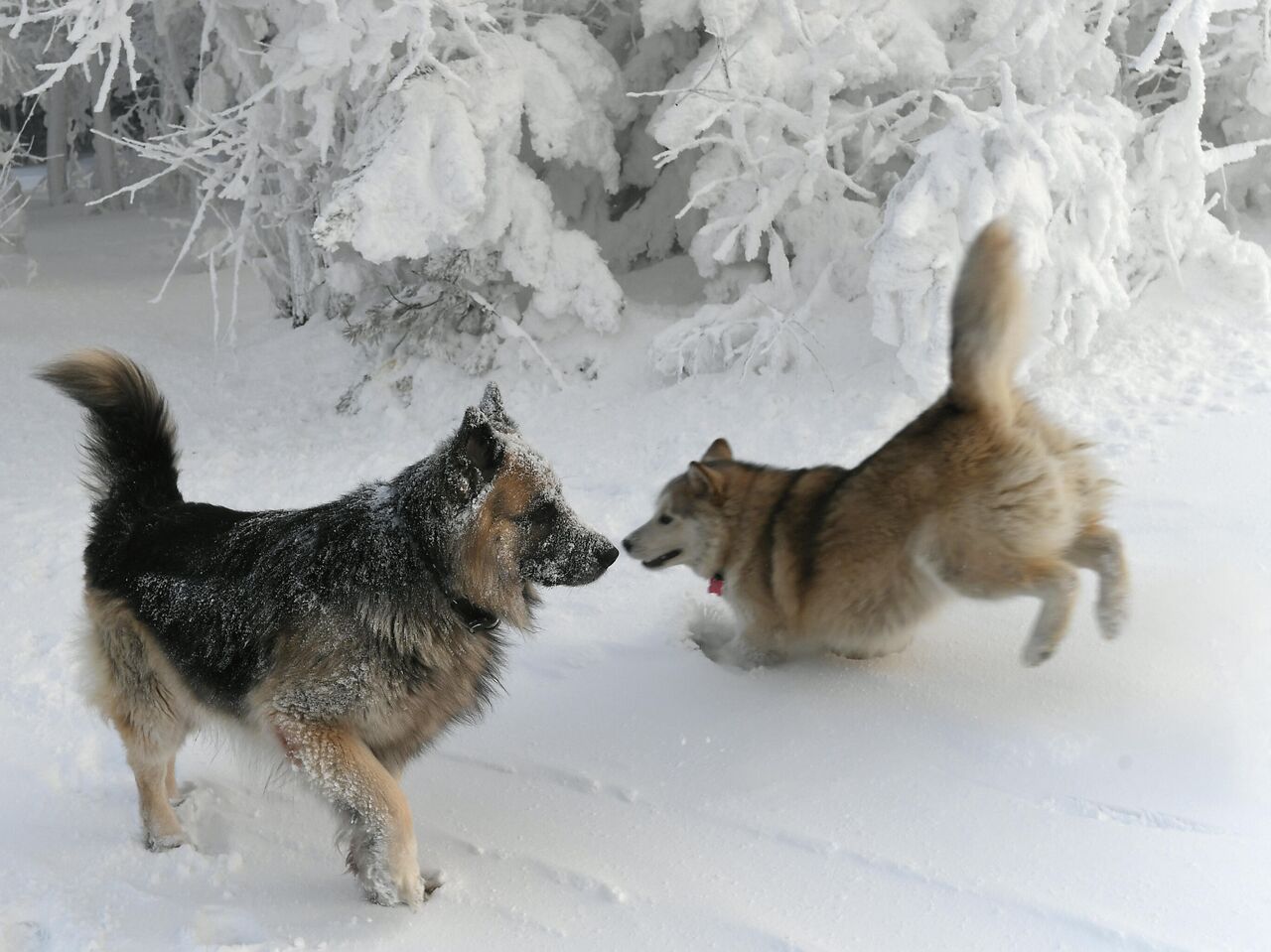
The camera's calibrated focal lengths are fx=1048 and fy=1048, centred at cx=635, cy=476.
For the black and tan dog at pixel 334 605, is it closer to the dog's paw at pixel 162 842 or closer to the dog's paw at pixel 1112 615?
the dog's paw at pixel 162 842

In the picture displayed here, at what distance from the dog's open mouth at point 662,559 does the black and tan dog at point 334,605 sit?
1.22 metres

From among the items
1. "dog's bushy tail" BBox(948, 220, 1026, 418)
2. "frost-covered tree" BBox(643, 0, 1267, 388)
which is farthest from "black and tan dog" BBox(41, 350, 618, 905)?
"frost-covered tree" BBox(643, 0, 1267, 388)

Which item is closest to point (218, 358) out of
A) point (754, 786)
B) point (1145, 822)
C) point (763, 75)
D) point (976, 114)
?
point (763, 75)

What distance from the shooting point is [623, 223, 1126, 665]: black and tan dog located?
355 cm

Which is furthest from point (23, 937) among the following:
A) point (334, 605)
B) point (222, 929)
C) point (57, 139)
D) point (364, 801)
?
point (57, 139)

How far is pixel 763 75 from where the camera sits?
7.19 m

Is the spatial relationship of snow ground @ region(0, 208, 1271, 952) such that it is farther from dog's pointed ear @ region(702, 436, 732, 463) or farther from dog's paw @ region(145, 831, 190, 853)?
dog's pointed ear @ region(702, 436, 732, 463)

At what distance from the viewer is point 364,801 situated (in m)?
2.96

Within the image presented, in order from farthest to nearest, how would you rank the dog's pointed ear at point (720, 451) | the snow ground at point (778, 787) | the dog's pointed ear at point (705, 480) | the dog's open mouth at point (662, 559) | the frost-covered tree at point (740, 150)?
the frost-covered tree at point (740, 150), the dog's pointed ear at point (720, 451), the dog's open mouth at point (662, 559), the dog's pointed ear at point (705, 480), the snow ground at point (778, 787)

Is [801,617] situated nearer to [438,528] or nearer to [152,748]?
[438,528]

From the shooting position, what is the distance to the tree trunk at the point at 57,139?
16.0 meters

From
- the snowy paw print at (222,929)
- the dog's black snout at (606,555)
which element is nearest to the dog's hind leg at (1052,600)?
the dog's black snout at (606,555)

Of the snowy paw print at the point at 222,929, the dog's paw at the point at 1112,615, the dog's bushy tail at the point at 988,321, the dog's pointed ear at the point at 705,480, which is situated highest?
the dog's bushy tail at the point at 988,321

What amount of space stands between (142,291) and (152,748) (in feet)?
31.0
